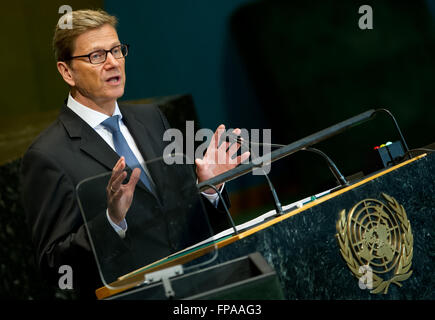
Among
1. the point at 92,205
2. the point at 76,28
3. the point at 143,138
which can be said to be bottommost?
the point at 92,205

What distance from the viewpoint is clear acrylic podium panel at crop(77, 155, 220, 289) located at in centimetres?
105

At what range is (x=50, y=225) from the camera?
1.48 m

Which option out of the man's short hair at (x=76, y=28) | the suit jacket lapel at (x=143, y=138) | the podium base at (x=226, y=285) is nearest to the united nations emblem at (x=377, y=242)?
the podium base at (x=226, y=285)

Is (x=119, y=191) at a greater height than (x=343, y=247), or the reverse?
(x=119, y=191)

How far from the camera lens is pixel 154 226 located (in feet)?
3.62

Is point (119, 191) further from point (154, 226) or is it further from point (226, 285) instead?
point (226, 285)

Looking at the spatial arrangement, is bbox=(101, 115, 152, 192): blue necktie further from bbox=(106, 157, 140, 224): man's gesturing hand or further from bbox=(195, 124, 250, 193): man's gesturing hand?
bbox=(106, 157, 140, 224): man's gesturing hand

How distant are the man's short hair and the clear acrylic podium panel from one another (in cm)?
62

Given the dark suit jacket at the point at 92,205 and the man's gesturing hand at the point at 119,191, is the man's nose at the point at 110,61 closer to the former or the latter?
the dark suit jacket at the point at 92,205

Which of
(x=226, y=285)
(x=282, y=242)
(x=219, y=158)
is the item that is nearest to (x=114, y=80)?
(x=219, y=158)

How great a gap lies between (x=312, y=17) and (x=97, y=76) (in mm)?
3055

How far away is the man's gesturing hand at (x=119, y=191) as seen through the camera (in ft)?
3.57

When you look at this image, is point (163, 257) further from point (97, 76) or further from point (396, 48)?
point (396, 48)

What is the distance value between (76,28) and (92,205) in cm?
71
